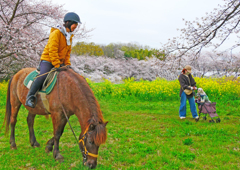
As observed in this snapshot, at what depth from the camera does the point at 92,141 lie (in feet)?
8.45

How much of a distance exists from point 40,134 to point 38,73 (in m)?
2.27

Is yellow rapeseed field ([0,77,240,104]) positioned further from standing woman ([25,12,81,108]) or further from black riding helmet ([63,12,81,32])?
black riding helmet ([63,12,81,32])

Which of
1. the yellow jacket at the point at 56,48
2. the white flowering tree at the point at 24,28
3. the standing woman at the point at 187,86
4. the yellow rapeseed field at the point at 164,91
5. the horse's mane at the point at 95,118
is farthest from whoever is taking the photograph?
the yellow rapeseed field at the point at 164,91

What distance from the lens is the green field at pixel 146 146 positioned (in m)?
3.28

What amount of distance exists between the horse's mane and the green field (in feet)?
2.06

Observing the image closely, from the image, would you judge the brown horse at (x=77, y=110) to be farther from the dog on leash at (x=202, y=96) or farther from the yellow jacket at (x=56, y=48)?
the dog on leash at (x=202, y=96)

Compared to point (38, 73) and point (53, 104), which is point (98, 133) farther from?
point (38, 73)

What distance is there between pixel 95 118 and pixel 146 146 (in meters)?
1.96

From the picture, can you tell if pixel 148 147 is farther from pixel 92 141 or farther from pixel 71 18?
pixel 71 18

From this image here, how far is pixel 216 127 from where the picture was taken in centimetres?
535

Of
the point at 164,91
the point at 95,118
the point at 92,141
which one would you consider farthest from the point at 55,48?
the point at 164,91

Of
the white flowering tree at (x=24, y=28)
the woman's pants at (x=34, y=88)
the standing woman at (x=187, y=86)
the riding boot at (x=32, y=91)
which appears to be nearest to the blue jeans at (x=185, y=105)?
the standing woman at (x=187, y=86)

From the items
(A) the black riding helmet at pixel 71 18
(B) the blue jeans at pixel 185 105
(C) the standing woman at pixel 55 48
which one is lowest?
(B) the blue jeans at pixel 185 105

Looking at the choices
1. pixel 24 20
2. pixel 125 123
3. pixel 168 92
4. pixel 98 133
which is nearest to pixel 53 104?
pixel 98 133
